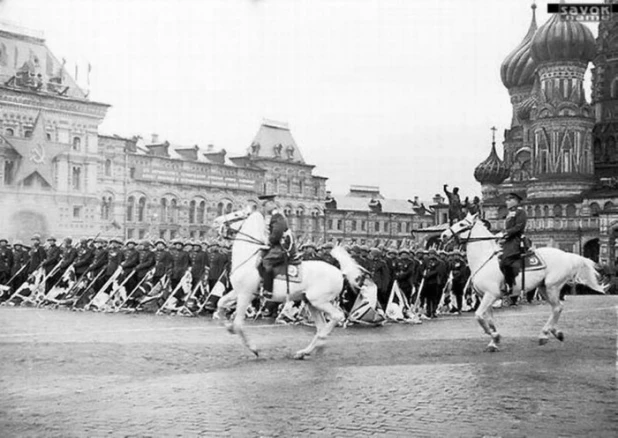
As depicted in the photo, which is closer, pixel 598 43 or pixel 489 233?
pixel 489 233

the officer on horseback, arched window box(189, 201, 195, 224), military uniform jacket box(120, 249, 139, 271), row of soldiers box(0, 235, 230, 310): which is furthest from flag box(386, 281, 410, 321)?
arched window box(189, 201, 195, 224)

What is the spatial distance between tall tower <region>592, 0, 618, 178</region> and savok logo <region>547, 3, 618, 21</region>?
169 ft

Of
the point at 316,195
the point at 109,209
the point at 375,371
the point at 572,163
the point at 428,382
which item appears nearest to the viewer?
the point at 428,382

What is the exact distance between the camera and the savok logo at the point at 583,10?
11.0 meters

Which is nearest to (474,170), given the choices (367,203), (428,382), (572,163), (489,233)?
(572,163)

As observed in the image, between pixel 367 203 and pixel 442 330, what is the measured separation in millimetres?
65773

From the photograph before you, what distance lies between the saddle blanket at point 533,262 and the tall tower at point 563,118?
4544 centimetres

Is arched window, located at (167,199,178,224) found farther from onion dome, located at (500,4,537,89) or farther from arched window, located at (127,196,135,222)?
onion dome, located at (500,4,537,89)

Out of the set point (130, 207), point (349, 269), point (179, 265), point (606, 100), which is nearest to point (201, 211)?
point (130, 207)

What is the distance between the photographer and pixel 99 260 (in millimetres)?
21531

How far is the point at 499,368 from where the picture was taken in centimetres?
1093

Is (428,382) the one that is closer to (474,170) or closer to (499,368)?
(499,368)

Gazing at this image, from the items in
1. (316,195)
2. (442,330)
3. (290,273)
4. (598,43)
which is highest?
(598,43)

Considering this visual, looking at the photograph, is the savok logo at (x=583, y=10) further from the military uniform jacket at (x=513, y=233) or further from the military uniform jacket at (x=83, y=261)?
the military uniform jacket at (x=83, y=261)
